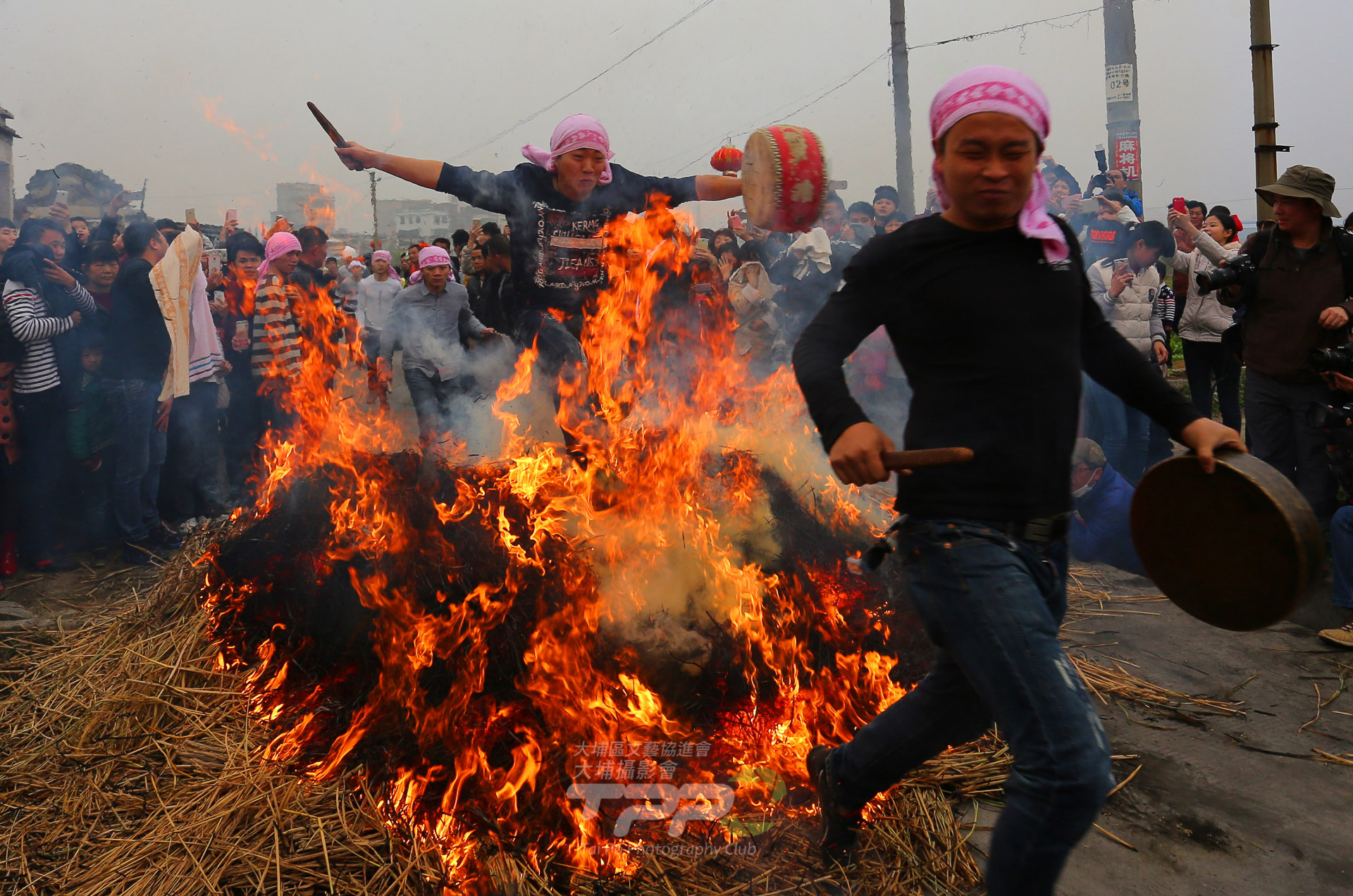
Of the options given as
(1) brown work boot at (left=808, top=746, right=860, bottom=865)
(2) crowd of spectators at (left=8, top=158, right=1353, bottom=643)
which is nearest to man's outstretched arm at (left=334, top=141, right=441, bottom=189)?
(2) crowd of spectators at (left=8, top=158, right=1353, bottom=643)

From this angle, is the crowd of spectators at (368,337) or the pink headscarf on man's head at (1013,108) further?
the crowd of spectators at (368,337)

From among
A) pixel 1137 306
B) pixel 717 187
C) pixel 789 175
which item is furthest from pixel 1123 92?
pixel 789 175

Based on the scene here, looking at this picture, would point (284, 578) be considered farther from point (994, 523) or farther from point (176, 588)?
point (994, 523)

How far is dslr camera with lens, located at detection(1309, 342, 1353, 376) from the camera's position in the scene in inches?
191

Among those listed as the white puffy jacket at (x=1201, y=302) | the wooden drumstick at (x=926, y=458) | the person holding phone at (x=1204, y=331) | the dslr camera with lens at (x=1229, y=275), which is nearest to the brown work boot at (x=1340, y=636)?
the dslr camera with lens at (x=1229, y=275)

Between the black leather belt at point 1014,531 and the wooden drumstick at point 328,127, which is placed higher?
the wooden drumstick at point 328,127

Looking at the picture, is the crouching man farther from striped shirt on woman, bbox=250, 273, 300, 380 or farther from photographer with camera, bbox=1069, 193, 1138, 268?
striped shirt on woman, bbox=250, 273, 300, 380

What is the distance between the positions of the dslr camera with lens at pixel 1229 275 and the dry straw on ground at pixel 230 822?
107 inches

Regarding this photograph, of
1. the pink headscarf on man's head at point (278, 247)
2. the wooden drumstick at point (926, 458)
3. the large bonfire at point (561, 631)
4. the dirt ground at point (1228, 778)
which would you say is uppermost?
the pink headscarf on man's head at point (278, 247)

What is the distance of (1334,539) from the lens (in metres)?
4.84

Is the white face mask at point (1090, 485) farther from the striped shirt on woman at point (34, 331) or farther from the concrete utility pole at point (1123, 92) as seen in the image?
the striped shirt on woman at point (34, 331)

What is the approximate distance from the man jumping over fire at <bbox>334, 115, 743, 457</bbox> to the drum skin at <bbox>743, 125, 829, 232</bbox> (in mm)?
784

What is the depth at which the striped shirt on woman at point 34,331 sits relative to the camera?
6.03 meters

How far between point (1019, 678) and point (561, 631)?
6.44 feet
